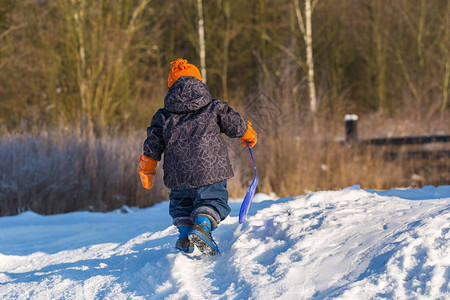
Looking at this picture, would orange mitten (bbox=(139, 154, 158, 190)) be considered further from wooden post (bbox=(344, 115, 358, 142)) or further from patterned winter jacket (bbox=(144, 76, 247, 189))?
wooden post (bbox=(344, 115, 358, 142))

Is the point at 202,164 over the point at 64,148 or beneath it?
over

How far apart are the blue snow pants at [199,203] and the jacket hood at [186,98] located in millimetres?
514

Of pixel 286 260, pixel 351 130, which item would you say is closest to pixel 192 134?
pixel 286 260

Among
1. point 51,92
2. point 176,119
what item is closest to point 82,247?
point 176,119

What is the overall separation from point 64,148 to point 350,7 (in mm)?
19336

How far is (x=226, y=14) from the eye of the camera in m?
22.0

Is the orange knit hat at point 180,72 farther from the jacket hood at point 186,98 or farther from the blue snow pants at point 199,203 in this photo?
the blue snow pants at point 199,203

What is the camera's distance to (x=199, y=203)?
3869mm

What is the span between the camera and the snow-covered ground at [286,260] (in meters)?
2.90

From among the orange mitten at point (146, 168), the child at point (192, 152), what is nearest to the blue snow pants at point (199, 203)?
the child at point (192, 152)

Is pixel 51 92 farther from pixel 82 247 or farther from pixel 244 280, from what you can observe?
pixel 244 280

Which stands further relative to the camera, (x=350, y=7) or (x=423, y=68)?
(x=350, y=7)

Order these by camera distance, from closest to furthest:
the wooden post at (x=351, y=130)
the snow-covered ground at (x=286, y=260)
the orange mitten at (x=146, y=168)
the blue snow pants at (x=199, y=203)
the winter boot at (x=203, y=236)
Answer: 1. the snow-covered ground at (x=286, y=260)
2. the winter boot at (x=203, y=236)
3. the blue snow pants at (x=199, y=203)
4. the orange mitten at (x=146, y=168)
5. the wooden post at (x=351, y=130)

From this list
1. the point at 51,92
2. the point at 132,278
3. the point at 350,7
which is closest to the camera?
the point at 132,278
